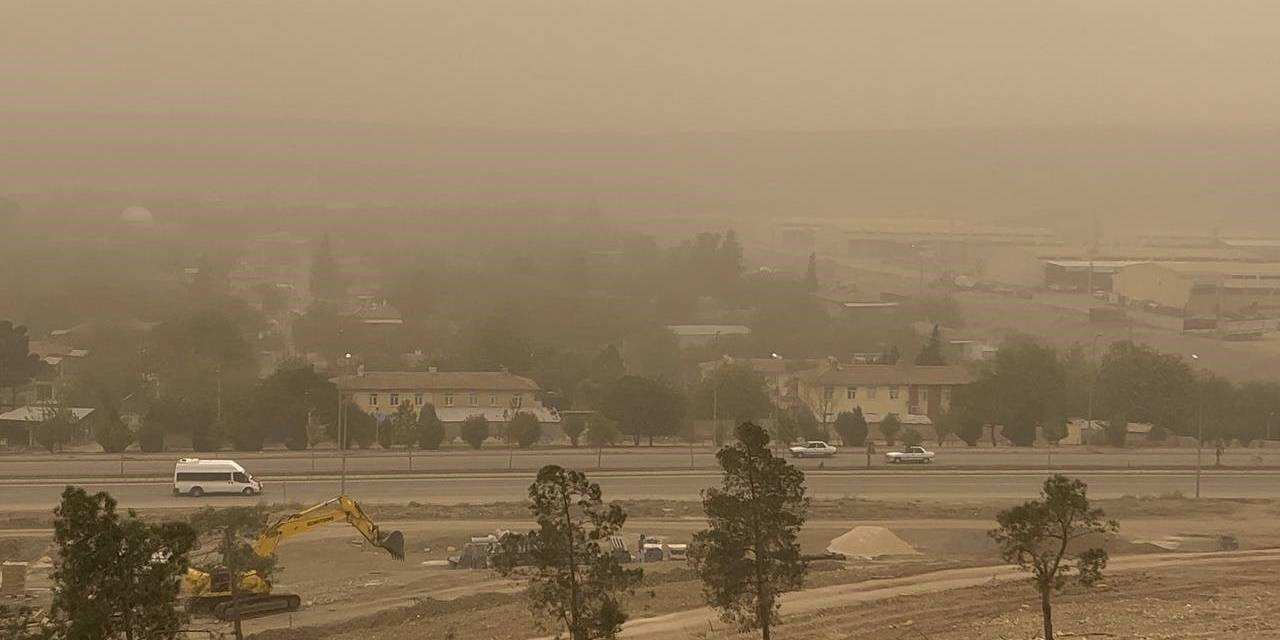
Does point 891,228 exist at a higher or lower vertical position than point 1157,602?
higher

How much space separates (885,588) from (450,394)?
18.5m

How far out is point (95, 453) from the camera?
89.7ft

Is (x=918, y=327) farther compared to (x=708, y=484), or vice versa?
(x=918, y=327)

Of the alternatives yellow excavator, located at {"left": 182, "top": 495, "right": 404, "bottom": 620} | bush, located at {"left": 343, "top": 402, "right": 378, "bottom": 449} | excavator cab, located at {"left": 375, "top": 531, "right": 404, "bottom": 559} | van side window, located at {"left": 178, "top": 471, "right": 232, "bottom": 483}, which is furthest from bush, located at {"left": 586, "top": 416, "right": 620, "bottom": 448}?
yellow excavator, located at {"left": 182, "top": 495, "right": 404, "bottom": 620}

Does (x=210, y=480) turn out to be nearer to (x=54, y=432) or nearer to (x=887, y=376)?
(x=54, y=432)

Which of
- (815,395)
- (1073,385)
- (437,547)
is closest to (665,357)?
(815,395)

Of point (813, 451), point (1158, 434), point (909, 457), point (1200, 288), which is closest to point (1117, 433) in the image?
point (1158, 434)

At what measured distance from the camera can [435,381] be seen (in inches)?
1280

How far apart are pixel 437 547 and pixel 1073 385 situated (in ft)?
64.7

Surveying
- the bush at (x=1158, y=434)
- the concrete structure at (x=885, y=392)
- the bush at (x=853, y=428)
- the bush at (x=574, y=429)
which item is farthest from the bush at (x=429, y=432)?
the bush at (x=1158, y=434)

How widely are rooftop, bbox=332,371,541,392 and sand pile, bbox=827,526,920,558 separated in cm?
1534

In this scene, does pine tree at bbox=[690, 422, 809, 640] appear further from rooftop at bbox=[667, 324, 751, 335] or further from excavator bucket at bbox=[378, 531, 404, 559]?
rooftop at bbox=[667, 324, 751, 335]

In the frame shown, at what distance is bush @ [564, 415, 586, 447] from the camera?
28692mm

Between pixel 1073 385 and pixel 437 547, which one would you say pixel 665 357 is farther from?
pixel 437 547
